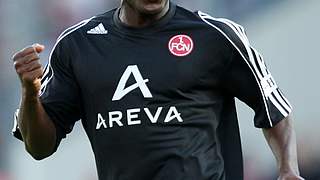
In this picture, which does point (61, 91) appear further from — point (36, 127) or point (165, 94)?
point (165, 94)

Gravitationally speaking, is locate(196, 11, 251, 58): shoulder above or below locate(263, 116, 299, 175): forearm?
above

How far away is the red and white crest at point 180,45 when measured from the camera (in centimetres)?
455

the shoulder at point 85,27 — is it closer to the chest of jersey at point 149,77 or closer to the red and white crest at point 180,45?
the chest of jersey at point 149,77

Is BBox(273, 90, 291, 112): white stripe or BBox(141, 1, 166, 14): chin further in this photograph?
BBox(273, 90, 291, 112): white stripe

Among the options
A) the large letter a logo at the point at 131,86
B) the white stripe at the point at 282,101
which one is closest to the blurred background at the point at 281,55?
the white stripe at the point at 282,101

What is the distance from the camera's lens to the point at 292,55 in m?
7.82

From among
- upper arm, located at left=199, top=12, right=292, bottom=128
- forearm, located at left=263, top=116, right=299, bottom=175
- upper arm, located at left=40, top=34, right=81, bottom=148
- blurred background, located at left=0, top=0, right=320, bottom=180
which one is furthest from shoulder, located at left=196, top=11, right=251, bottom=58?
blurred background, located at left=0, top=0, right=320, bottom=180

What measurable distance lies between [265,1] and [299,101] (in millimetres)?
726

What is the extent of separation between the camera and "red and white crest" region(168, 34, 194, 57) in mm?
4547

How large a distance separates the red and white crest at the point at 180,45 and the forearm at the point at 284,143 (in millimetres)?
468

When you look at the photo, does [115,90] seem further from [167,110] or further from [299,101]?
[299,101]

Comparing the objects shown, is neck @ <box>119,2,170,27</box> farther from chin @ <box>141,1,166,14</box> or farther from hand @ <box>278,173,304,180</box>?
hand @ <box>278,173,304,180</box>

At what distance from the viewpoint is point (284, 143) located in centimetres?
461

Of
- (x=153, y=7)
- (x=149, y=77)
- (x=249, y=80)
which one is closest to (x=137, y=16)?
(x=153, y=7)
